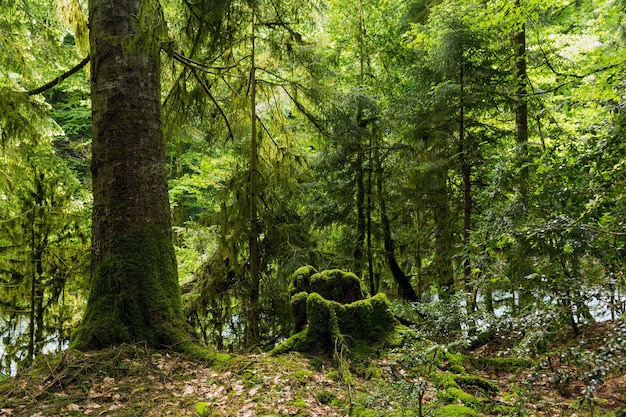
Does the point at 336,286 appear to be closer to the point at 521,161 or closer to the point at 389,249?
the point at 521,161

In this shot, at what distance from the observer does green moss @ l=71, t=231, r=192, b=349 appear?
380 centimetres

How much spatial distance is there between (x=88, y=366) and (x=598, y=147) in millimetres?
4255

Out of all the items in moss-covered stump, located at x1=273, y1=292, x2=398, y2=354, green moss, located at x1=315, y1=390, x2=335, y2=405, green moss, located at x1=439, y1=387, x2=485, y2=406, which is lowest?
green moss, located at x1=439, y1=387, x2=485, y2=406

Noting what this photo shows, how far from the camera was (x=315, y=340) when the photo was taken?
14.4ft

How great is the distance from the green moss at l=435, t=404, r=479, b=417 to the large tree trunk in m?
2.41

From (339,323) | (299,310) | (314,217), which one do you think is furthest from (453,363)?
(314,217)

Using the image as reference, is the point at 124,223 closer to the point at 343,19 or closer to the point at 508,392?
the point at 508,392

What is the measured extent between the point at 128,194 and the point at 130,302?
1.02 m

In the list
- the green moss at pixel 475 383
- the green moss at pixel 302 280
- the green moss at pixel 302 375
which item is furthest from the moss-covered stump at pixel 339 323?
the green moss at pixel 475 383

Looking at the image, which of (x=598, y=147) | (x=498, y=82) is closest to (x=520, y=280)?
(x=598, y=147)

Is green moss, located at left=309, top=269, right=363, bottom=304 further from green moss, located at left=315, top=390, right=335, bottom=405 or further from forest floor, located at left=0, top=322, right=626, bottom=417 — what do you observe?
green moss, located at left=315, top=390, right=335, bottom=405

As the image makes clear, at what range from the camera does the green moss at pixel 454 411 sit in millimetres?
2838

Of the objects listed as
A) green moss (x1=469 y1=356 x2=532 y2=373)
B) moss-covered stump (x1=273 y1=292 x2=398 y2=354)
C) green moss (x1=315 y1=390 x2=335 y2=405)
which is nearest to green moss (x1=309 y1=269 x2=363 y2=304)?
moss-covered stump (x1=273 y1=292 x2=398 y2=354)

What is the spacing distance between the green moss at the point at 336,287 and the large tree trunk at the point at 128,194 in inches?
62.1
